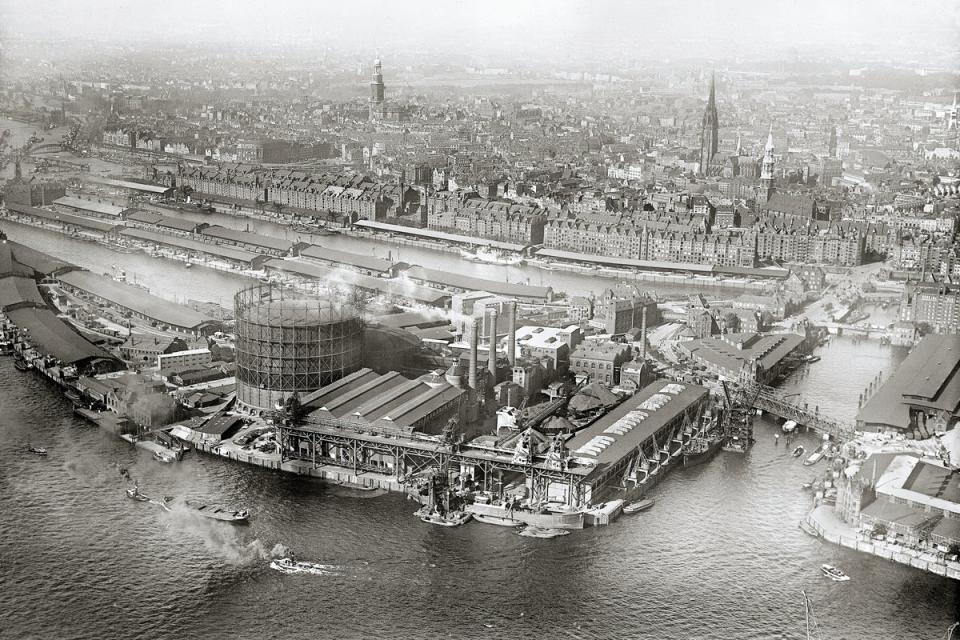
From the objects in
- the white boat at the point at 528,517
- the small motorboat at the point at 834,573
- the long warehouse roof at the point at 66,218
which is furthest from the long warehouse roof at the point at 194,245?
the small motorboat at the point at 834,573

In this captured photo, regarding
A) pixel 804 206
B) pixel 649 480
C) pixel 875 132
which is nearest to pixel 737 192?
pixel 804 206

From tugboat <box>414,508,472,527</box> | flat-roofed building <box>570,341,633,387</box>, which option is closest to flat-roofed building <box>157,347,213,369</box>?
flat-roofed building <box>570,341,633,387</box>

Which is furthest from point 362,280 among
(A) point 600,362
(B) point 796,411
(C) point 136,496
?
(C) point 136,496

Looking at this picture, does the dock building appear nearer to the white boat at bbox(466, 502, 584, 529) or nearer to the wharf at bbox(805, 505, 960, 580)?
the white boat at bbox(466, 502, 584, 529)

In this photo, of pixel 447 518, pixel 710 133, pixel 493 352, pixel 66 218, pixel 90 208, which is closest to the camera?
pixel 447 518

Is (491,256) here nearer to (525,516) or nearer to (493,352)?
(493,352)

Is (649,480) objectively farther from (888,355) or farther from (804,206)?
(804,206)
